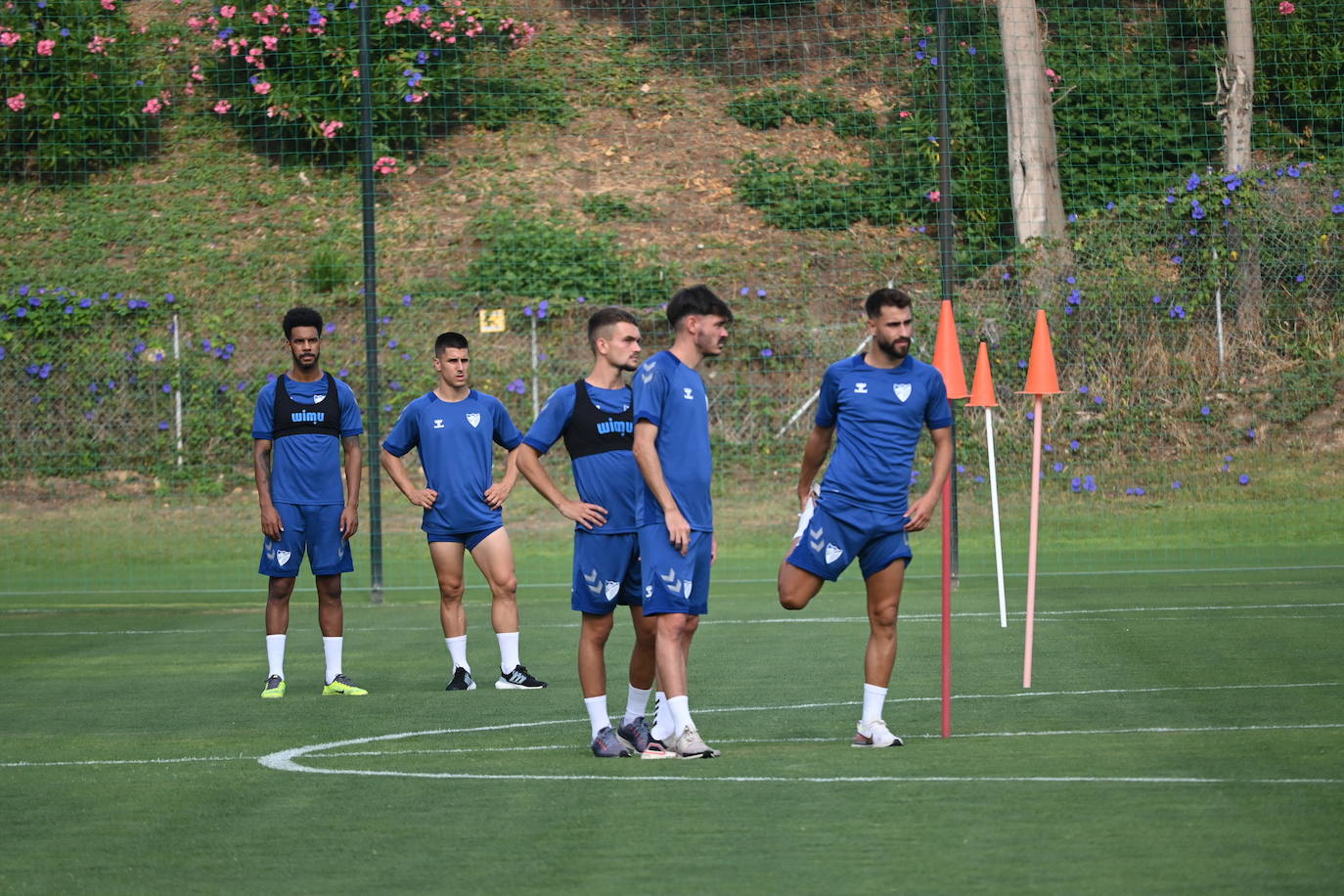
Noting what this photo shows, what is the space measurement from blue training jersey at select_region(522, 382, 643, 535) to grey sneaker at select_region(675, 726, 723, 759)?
99 cm

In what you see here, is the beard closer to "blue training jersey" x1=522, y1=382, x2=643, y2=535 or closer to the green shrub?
"blue training jersey" x1=522, y1=382, x2=643, y2=535

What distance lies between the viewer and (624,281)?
21.2m

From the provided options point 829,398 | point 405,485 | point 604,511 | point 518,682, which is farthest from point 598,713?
point 405,485

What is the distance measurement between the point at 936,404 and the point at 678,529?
1277 millimetres

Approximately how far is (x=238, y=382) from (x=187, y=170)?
3.76 m

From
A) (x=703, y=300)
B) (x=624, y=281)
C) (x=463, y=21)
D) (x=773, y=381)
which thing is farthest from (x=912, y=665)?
(x=463, y=21)

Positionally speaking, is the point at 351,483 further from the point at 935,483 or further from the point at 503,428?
the point at 935,483

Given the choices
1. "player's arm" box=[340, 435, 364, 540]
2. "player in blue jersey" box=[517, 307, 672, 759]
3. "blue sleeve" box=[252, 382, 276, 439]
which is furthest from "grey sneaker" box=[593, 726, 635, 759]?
"blue sleeve" box=[252, 382, 276, 439]

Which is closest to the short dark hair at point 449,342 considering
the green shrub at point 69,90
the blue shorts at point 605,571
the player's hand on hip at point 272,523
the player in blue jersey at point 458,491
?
the player in blue jersey at point 458,491

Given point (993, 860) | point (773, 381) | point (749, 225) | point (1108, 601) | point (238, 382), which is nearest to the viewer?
point (993, 860)

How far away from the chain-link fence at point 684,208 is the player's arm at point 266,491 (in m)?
8.73

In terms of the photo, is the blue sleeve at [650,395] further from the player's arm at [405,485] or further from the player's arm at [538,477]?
the player's arm at [405,485]

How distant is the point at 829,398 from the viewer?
741 cm

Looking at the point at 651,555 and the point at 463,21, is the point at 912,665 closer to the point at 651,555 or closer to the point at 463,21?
the point at 651,555
